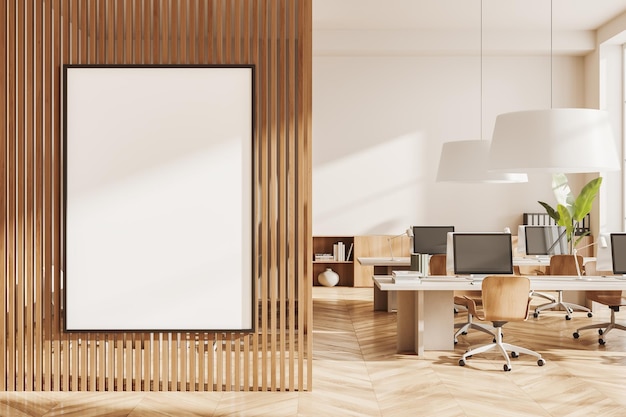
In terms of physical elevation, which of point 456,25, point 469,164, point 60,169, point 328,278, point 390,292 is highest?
point 456,25

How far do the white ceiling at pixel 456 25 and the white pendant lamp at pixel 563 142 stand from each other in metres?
5.42

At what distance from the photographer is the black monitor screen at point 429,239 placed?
364 inches

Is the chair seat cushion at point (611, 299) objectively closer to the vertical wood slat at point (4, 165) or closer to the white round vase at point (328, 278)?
the white round vase at point (328, 278)

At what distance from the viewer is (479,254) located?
6812 mm

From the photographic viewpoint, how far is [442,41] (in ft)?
38.1

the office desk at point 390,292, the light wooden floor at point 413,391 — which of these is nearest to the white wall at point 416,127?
the office desk at point 390,292

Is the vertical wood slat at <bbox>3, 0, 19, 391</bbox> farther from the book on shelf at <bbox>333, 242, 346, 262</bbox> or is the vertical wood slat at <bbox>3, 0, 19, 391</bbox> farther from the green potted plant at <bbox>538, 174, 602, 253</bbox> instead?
the book on shelf at <bbox>333, 242, 346, 262</bbox>

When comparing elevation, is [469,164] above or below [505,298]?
above

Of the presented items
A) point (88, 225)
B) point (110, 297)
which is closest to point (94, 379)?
point (110, 297)

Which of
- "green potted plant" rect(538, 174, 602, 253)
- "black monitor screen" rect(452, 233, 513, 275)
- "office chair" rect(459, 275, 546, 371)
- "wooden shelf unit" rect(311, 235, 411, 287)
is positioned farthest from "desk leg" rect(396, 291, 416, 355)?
"wooden shelf unit" rect(311, 235, 411, 287)

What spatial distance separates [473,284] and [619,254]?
188 centimetres

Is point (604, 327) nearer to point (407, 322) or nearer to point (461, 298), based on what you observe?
point (461, 298)

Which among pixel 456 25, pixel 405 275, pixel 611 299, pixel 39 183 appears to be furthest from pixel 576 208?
pixel 39 183

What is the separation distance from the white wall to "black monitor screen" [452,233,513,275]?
535cm
